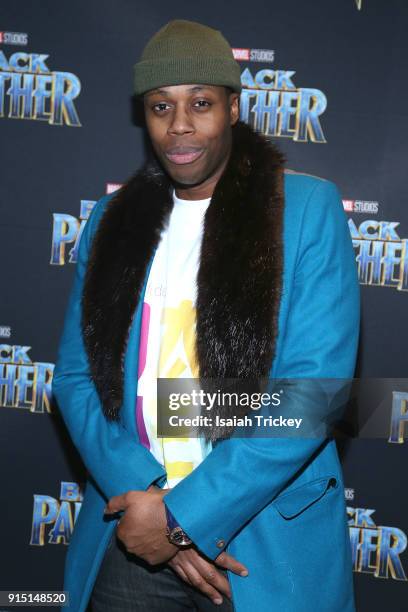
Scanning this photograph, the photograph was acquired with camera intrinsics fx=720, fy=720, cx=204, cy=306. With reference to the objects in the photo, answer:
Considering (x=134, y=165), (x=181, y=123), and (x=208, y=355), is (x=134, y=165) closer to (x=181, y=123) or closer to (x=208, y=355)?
(x=181, y=123)

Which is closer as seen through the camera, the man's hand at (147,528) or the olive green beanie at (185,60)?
the man's hand at (147,528)

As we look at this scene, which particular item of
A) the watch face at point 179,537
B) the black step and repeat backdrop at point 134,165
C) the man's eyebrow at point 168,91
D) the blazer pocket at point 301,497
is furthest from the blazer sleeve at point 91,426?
the black step and repeat backdrop at point 134,165

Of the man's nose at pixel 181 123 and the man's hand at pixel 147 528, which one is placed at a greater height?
the man's nose at pixel 181 123

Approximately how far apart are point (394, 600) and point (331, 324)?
150 centimetres

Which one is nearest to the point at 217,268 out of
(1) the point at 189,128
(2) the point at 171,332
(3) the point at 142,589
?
(2) the point at 171,332

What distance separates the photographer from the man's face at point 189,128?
61.2 inches

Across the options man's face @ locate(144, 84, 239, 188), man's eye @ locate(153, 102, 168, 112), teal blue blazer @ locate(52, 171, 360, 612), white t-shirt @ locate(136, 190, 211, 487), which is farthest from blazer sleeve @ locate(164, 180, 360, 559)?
man's eye @ locate(153, 102, 168, 112)

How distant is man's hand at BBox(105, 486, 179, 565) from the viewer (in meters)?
1.40

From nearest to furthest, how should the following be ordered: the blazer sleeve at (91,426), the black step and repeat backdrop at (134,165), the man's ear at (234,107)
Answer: the blazer sleeve at (91,426) → the man's ear at (234,107) → the black step and repeat backdrop at (134,165)

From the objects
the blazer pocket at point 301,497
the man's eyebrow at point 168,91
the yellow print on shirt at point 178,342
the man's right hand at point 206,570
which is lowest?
the man's right hand at point 206,570

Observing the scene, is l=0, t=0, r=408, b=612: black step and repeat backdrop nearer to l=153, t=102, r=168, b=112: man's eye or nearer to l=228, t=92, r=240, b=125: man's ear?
l=228, t=92, r=240, b=125: man's ear

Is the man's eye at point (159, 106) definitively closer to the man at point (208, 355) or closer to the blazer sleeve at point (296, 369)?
the man at point (208, 355)

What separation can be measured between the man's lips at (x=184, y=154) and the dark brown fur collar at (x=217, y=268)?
83 mm

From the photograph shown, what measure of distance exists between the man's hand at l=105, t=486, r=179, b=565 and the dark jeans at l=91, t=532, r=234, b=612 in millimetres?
112
